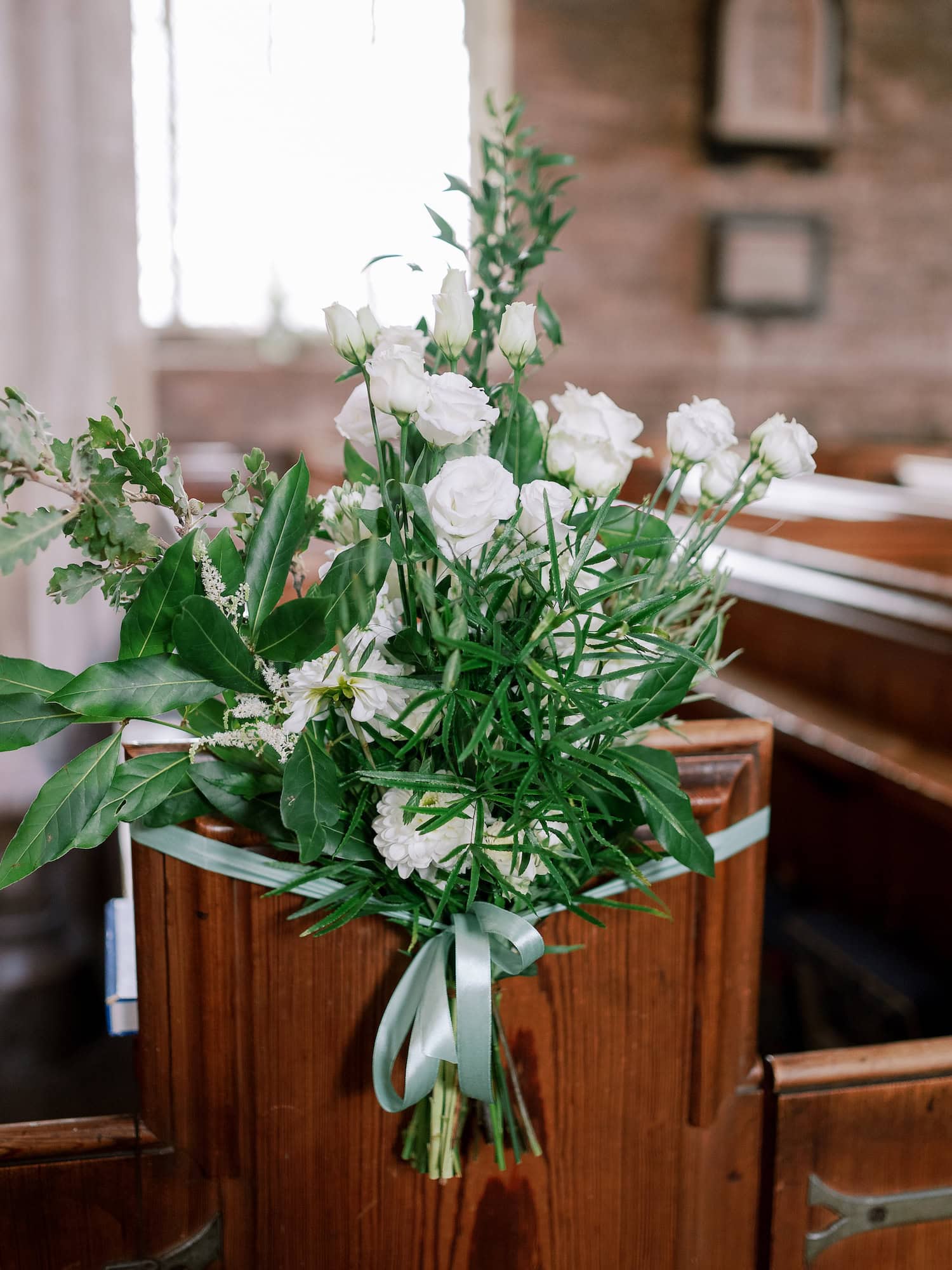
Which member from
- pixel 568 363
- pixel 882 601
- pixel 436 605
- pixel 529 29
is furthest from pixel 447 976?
pixel 529 29

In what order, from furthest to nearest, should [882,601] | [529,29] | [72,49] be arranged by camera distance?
[529,29] → [72,49] → [882,601]

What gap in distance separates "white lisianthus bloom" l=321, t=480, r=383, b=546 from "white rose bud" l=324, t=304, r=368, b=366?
98mm

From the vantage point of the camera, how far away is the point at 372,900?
2.46ft

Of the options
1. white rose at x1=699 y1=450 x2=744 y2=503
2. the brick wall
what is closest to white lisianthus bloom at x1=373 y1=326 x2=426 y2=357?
white rose at x1=699 y1=450 x2=744 y2=503

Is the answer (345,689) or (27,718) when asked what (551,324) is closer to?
(345,689)

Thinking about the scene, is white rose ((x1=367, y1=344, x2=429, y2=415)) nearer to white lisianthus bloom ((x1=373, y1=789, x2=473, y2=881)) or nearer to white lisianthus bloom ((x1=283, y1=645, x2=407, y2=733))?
white lisianthus bloom ((x1=283, y1=645, x2=407, y2=733))

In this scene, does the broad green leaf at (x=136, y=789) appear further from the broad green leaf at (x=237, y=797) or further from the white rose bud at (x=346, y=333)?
the white rose bud at (x=346, y=333)

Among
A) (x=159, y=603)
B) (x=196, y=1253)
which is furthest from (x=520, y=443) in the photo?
(x=196, y=1253)

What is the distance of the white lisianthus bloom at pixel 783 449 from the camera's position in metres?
0.72

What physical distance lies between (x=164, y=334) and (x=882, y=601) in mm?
5100

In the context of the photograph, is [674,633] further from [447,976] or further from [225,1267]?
[225,1267]

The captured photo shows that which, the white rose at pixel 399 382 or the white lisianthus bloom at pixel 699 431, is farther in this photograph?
the white lisianthus bloom at pixel 699 431

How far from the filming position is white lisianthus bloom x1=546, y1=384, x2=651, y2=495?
0.72 m

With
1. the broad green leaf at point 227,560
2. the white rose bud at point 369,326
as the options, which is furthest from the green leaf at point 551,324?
the broad green leaf at point 227,560
